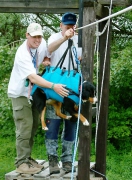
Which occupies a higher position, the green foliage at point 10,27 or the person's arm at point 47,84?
the green foliage at point 10,27

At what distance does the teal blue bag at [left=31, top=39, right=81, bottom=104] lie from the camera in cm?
454

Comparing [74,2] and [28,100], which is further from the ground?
[74,2]

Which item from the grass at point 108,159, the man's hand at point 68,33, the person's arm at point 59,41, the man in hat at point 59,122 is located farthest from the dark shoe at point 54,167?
the grass at point 108,159

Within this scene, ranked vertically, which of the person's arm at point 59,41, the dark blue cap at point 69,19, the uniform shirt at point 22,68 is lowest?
the uniform shirt at point 22,68

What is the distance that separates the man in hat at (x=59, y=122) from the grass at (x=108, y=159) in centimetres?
254

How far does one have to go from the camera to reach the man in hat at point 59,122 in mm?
4820

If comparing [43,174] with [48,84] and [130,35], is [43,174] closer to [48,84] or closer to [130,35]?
[48,84]

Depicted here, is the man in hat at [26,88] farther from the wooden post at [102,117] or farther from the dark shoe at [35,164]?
the wooden post at [102,117]

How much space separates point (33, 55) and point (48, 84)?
55 cm

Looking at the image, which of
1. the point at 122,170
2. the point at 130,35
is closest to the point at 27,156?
the point at 122,170

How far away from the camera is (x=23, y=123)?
5.18 m

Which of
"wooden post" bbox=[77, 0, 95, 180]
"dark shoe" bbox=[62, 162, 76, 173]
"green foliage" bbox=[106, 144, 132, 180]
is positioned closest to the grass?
"green foliage" bbox=[106, 144, 132, 180]

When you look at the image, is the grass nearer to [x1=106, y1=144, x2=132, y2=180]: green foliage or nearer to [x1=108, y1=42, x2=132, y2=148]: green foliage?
[x1=106, y1=144, x2=132, y2=180]: green foliage

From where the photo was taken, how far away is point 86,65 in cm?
492
